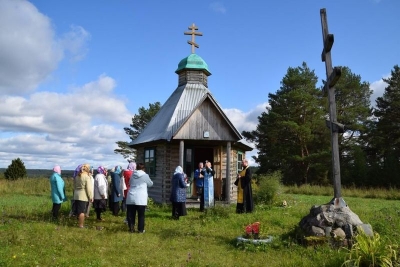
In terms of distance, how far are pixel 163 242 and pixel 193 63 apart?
1171 cm

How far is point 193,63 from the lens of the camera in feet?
60.0

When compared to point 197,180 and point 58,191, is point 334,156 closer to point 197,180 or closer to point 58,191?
point 197,180

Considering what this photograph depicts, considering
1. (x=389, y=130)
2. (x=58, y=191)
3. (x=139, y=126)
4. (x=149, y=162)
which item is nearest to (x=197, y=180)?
(x=149, y=162)

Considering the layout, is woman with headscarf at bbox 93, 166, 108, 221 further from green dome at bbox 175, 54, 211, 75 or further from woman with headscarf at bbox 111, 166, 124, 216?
green dome at bbox 175, 54, 211, 75

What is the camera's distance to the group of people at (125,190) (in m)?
9.50

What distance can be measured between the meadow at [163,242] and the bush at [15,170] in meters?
21.4

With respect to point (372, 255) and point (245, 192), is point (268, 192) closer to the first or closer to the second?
point (245, 192)

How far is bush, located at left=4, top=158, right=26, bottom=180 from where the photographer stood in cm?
3097

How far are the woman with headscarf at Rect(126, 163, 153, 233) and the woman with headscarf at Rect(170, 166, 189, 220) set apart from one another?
1936 mm

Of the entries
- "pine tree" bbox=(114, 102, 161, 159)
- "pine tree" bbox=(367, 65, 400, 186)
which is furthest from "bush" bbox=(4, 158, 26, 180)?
"pine tree" bbox=(367, 65, 400, 186)

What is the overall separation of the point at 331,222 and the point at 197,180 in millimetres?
6544

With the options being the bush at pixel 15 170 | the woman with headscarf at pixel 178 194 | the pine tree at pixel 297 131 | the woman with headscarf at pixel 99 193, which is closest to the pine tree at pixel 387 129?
the pine tree at pixel 297 131

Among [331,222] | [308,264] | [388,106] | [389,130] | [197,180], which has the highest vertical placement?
[388,106]

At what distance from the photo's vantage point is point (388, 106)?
33281mm
